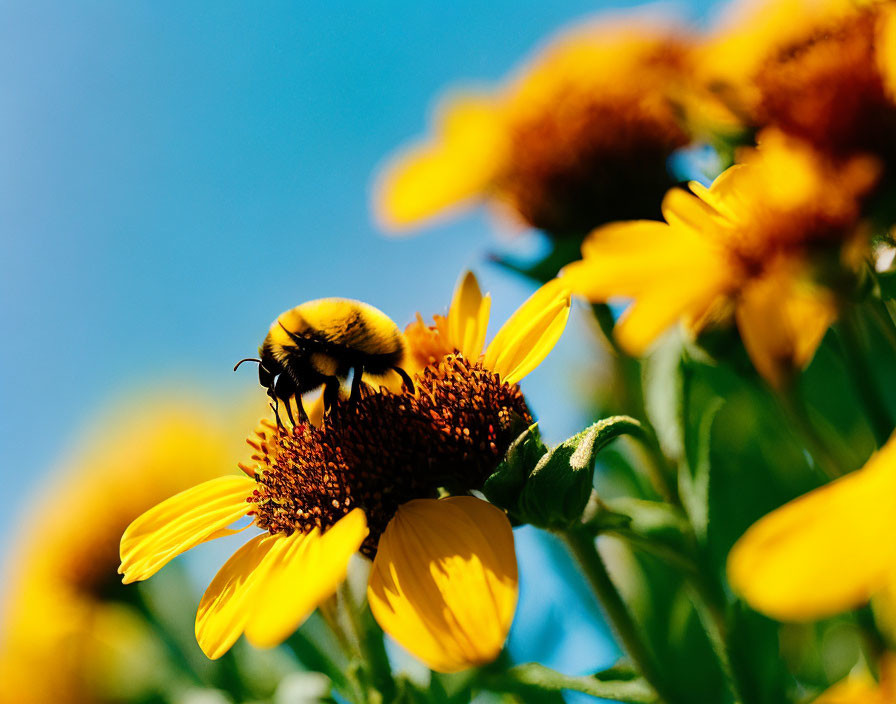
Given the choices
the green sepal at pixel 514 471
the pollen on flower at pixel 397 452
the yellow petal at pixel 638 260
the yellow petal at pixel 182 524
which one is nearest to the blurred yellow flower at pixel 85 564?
the yellow petal at pixel 182 524

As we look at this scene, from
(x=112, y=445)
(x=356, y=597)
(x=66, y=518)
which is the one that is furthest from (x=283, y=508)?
(x=112, y=445)

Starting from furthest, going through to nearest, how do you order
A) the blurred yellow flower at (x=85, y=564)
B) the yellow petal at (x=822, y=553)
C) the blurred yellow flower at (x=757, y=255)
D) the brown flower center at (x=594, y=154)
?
the blurred yellow flower at (x=85, y=564) → the brown flower center at (x=594, y=154) → the blurred yellow flower at (x=757, y=255) → the yellow petal at (x=822, y=553)

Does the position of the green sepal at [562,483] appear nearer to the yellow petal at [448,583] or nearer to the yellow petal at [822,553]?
the yellow petal at [448,583]

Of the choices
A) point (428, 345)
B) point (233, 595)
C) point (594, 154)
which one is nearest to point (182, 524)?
point (233, 595)

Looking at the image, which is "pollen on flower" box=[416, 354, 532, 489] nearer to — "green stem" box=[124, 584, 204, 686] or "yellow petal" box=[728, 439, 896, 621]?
"yellow petal" box=[728, 439, 896, 621]

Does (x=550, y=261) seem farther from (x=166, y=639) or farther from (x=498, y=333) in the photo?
(x=166, y=639)

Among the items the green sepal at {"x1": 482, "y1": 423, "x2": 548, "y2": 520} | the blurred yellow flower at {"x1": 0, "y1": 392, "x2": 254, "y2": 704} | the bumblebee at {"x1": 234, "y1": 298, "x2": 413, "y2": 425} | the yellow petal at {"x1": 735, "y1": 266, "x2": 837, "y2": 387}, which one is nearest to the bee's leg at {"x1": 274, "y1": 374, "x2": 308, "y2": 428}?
the bumblebee at {"x1": 234, "y1": 298, "x2": 413, "y2": 425}
